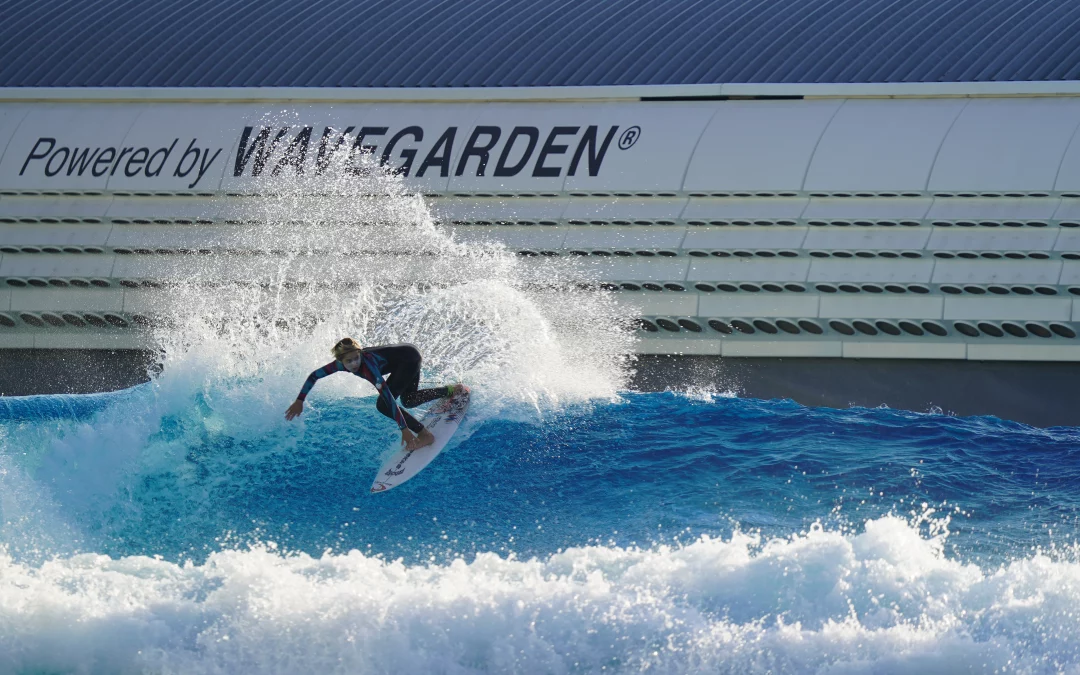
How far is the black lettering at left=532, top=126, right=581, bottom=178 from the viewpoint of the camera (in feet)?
53.8

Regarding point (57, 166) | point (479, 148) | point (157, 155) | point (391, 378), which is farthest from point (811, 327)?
point (57, 166)

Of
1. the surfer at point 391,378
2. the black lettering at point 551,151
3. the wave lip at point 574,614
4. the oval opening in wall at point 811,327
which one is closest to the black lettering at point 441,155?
Result: the black lettering at point 551,151

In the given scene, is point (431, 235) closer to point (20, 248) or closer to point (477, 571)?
point (20, 248)

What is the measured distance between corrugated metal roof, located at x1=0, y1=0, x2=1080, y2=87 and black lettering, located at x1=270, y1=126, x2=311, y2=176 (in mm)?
1246

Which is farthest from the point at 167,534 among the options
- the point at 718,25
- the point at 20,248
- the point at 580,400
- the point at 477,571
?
the point at 718,25

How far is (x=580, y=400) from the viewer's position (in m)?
11.7

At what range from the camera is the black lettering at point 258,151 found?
16969 mm

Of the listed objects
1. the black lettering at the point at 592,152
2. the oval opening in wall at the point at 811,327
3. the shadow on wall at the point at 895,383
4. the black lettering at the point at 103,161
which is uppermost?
the black lettering at the point at 103,161

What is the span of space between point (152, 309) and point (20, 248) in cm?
215

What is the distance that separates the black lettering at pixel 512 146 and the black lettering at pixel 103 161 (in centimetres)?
500

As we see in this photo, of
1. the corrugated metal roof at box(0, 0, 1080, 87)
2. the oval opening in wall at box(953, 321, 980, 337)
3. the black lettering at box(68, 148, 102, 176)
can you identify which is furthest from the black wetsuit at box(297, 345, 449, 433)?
the black lettering at box(68, 148, 102, 176)

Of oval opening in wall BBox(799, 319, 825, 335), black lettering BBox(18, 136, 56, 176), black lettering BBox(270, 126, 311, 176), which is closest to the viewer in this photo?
oval opening in wall BBox(799, 319, 825, 335)

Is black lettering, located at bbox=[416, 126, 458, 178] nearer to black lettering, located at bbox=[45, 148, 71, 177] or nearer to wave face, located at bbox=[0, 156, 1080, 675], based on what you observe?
wave face, located at bbox=[0, 156, 1080, 675]

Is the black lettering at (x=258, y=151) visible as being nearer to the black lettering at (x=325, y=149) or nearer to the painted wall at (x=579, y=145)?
the painted wall at (x=579, y=145)
